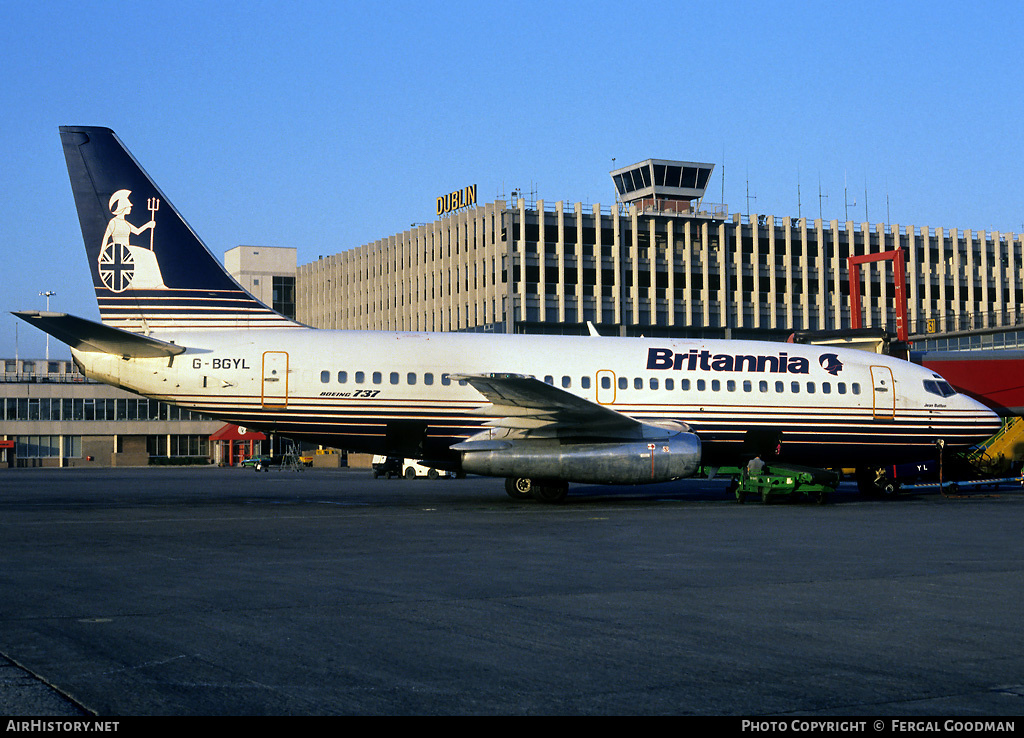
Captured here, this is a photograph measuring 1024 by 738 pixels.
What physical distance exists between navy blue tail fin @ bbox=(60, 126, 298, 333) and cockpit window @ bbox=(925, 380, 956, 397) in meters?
19.3

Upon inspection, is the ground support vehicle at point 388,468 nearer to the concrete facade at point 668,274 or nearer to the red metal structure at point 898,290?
the red metal structure at point 898,290

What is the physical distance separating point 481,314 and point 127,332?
7339cm

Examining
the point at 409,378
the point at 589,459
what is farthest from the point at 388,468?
the point at 589,459

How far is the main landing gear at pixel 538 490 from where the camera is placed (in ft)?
87.7

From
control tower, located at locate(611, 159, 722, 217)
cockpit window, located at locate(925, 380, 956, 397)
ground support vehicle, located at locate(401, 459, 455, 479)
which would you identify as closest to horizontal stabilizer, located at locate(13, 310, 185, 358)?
cockpit window, located at locate(925, 380, 956, 397)

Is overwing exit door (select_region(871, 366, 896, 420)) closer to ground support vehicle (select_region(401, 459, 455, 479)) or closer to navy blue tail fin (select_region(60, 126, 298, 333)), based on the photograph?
navy blue tail fin (select_region(60, 126, 298, 333))

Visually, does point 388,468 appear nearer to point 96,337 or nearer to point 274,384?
point 274,384

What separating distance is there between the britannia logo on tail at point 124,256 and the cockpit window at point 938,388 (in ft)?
69.0

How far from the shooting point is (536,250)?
93750 millimetres

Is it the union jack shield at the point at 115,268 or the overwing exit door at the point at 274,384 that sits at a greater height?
the union jack shield at the point at 115,268

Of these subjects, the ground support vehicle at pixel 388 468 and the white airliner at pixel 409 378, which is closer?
the white airliner at pixel 409 378

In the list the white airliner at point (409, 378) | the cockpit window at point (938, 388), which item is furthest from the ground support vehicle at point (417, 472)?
the cockpit window at point (938, 388)

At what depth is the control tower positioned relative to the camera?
9769 centimetres

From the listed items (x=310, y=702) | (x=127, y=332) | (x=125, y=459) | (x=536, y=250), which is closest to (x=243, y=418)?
(x=127, y=332)
